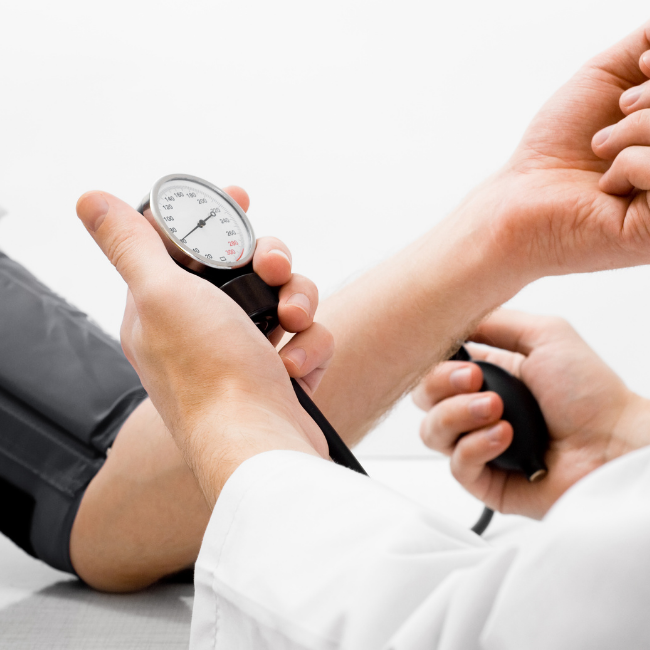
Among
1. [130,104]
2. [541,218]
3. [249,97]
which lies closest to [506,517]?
[541,218]

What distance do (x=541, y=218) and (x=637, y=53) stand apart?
9.7 inches

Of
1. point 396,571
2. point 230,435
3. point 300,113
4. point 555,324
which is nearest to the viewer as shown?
point 396,571

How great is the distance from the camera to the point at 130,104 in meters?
2.20

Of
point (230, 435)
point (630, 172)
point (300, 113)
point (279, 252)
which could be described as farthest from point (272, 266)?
point (300, 113)

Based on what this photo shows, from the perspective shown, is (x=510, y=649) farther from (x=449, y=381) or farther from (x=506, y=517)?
(x=506, y=517)

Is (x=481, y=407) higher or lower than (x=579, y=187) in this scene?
lower

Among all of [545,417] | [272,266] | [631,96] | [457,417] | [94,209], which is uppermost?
[94,209]

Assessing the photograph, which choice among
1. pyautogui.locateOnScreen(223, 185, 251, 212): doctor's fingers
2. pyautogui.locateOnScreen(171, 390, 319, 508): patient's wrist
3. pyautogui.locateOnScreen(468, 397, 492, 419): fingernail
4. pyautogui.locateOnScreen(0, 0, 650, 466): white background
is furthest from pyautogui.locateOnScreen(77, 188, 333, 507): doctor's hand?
pyautogui.locateOnScreen(0, 0, 650, 466): white background

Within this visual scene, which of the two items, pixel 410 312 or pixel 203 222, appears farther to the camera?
pixel 410 312

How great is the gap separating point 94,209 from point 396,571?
46 centimetres

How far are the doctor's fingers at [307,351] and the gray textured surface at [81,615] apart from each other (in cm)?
30

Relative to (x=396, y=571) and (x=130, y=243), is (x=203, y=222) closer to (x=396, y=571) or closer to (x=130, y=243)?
(x=130, y=243)

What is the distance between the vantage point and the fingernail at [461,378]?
0.97 metres

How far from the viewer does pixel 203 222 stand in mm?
681
